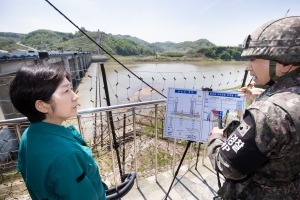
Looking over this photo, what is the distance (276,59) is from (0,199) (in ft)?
18.6

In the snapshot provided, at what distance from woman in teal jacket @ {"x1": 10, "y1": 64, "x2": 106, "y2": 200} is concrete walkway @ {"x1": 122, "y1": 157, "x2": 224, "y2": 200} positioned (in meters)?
1.54

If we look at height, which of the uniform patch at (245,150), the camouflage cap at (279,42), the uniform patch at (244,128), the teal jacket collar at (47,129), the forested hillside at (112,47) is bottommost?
the uniform patch at (245,150)

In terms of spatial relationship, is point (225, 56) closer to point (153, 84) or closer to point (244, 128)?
point (153, 84)

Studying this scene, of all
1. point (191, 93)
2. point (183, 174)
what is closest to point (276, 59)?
point (191, 93)

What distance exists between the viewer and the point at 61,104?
3.05 ft

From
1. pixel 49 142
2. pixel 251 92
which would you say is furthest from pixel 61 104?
pixel 251 92

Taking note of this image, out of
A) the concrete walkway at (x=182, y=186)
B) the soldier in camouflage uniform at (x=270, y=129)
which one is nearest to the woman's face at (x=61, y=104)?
the soldier in camouflage uniform at (x=270, y=129)

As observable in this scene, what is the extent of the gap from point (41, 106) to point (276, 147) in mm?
1261

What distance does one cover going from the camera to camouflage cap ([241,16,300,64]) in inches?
37.2

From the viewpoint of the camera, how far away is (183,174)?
2.59m

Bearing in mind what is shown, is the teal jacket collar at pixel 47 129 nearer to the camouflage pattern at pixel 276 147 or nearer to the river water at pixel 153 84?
the camouflage pattern at pixel 276 147

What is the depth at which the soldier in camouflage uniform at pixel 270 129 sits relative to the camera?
817 mm

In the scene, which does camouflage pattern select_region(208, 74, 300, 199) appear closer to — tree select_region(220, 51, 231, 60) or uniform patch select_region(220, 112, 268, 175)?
uniform patch select_region(220, 112, 268, 175)

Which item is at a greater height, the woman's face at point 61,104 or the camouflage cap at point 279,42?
the camouflage cap at point 279,42
